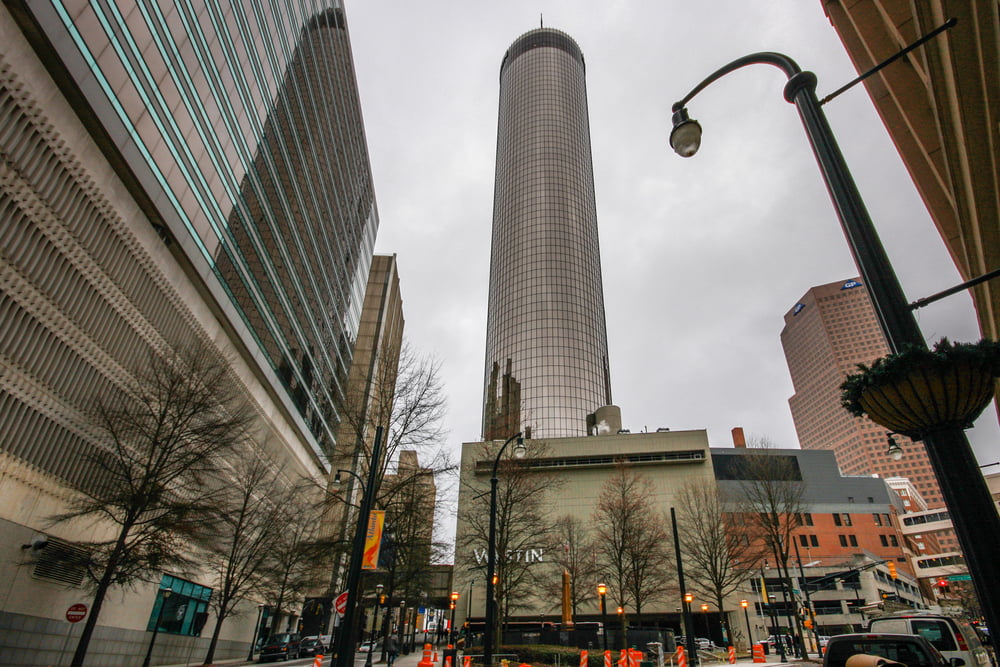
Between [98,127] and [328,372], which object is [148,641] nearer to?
[98,127]

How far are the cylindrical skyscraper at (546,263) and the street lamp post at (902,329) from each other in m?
109

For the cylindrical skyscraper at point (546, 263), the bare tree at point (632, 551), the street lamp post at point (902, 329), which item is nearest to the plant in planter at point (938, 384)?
the street lamp post at point (902, 329)

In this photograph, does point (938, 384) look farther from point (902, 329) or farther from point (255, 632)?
point (255, 632)

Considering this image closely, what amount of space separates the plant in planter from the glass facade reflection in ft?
96.1

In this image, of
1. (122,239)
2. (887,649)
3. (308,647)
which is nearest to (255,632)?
(308,647)

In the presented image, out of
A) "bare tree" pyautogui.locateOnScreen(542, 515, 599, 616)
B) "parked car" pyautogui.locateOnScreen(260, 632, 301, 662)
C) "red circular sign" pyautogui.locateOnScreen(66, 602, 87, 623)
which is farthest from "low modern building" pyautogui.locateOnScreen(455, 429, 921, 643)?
"red circular sign" pyautogui.locateOnScreen(66, 602, 87, 623)

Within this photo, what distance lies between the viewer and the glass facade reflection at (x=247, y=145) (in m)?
24.9

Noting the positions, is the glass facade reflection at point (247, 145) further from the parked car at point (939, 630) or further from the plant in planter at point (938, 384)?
the parked car at point (939, 630)

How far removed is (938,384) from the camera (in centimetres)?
401

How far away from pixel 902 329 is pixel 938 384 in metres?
0.51

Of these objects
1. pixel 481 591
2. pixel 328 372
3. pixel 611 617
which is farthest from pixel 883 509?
pixel 328 372

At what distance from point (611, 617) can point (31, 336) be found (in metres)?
60.8

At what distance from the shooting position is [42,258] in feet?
73.3

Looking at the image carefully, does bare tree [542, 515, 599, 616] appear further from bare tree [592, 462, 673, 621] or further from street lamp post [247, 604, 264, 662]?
street lamp post [247, 604, 264, 662]
